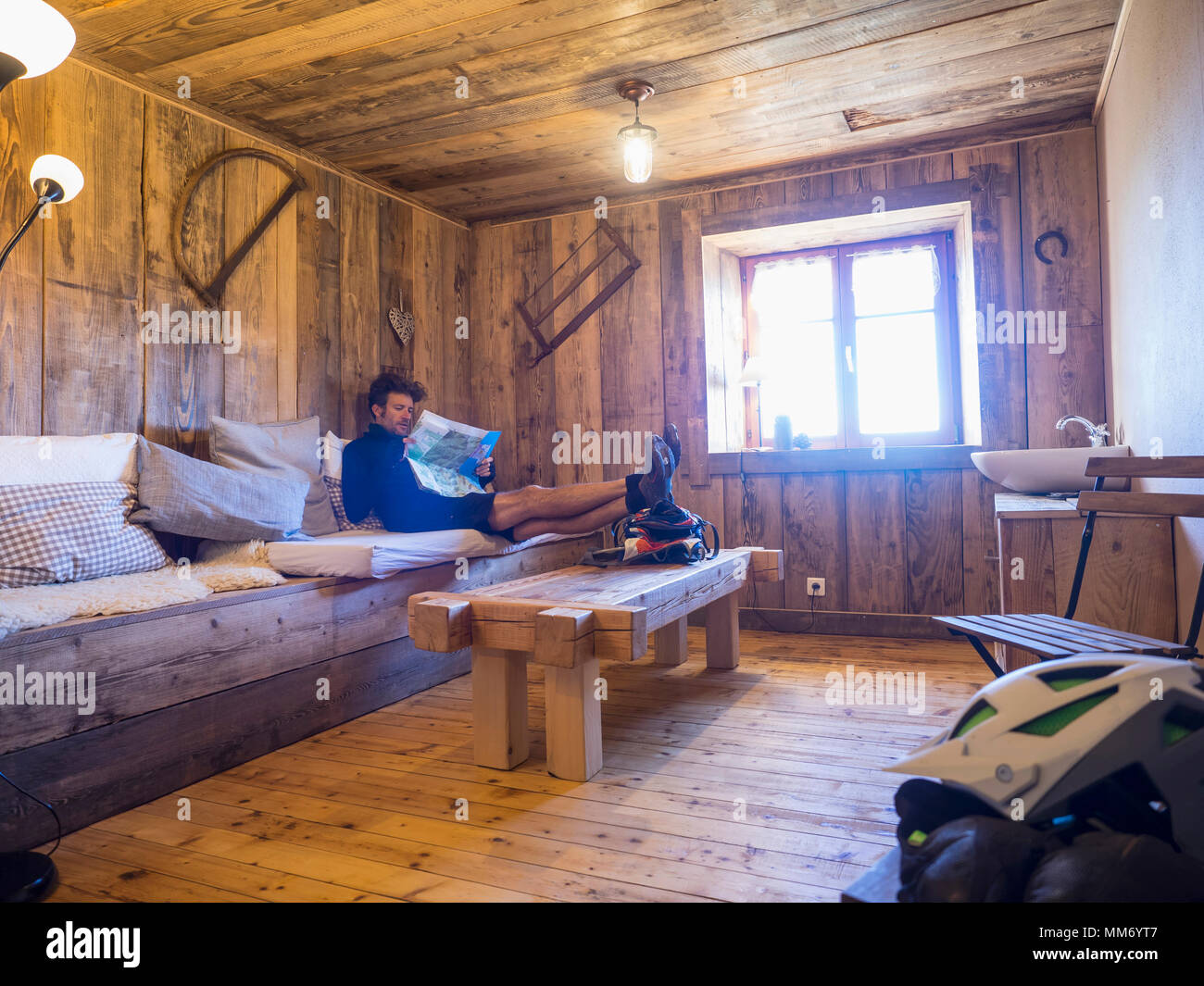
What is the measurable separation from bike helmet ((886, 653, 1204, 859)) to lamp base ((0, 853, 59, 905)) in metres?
1.46

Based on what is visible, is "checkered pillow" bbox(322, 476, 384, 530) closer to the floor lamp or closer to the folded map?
the folded map

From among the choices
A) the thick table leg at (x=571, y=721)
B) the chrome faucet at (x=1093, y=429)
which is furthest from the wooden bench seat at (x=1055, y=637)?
the chrome faucet at (x=1093, y=429)

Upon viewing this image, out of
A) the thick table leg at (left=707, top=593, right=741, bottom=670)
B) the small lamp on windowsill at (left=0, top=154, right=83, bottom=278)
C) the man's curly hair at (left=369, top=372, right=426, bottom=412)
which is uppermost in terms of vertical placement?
the small lamp on windowsill at (left=0, top=154, right=83, bottom=278)

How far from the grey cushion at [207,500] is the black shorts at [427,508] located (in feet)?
1.75

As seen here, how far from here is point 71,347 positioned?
2473mm

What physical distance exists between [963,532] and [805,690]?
1340 millimetres

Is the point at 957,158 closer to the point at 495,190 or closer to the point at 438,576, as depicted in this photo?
the point at 495,190

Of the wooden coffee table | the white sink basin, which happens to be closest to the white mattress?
the wooden coffee table

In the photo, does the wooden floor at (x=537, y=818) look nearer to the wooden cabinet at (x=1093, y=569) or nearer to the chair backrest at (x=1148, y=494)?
the wooden cabinet at (x=1093, y=569)

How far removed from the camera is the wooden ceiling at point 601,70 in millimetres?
2463

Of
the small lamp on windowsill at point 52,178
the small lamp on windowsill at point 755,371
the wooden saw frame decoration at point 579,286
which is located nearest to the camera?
the small lamp on windowsill at point 52,178

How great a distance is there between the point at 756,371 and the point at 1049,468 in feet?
5.19

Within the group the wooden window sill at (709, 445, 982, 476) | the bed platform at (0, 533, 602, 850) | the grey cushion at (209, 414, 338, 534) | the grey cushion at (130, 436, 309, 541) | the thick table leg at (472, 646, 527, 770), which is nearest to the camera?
the bed platform at (0, 533, 602, 850)

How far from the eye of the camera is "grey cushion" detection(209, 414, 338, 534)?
274 cm
